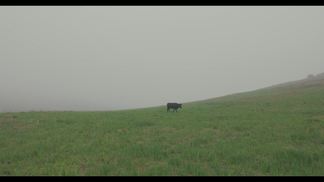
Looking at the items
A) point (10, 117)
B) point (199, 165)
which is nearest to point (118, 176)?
point (199, 165)

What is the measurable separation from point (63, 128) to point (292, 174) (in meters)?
14.8

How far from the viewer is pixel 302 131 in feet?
65.1

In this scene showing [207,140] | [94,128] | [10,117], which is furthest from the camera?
[10,117]

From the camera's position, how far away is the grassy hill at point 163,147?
1376 centimetres

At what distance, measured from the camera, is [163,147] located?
1695 cm

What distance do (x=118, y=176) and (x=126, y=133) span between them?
7.62m

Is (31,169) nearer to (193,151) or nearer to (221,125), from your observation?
(193,151)

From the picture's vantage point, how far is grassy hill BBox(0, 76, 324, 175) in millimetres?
13758

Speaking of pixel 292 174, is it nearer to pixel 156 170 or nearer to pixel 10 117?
pixel 156 170

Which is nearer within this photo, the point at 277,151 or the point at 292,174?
the point at 292,174

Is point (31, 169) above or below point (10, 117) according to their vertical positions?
below
